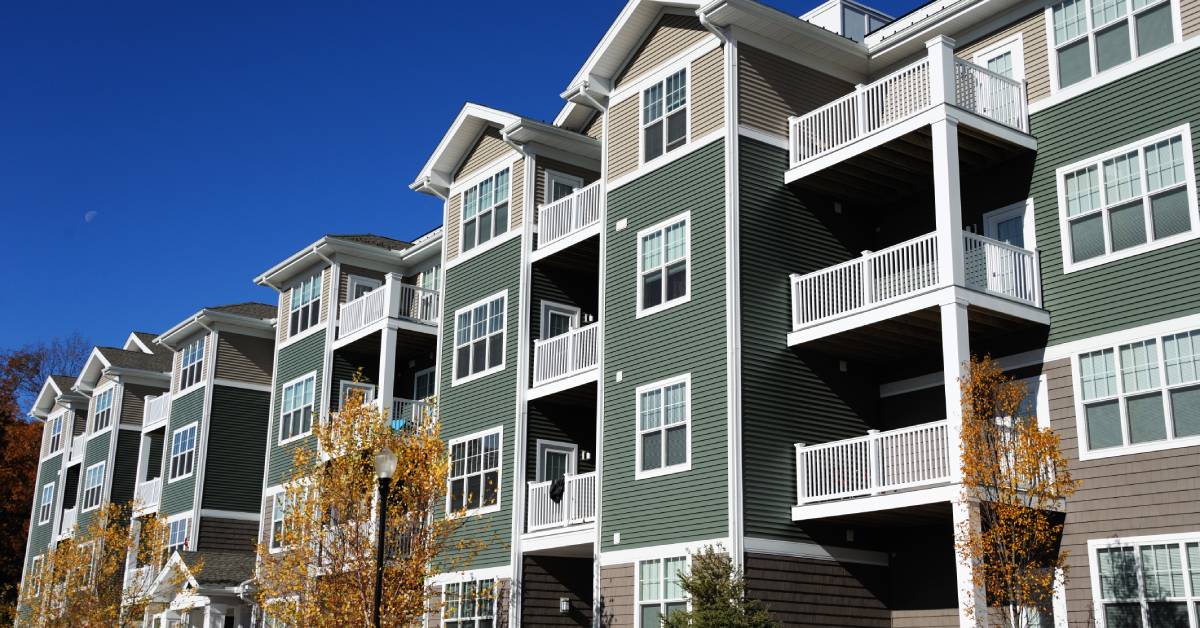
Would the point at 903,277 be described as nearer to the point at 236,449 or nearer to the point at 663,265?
the point at 663,265

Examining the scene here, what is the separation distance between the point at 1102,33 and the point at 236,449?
31709 millimetres

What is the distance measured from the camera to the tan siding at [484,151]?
3167 cm

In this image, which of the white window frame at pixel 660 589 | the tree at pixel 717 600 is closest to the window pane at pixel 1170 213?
the tree at pixel 717 600

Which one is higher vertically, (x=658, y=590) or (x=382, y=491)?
(x=382, y=491)

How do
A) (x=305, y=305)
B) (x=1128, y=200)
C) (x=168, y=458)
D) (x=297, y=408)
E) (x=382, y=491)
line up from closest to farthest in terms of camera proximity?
1. (x=382, y=491)
2. (x=1128, y=200)
3. (x=297, y=408)
4. (x=305, y=305)
5. (x=168, y=458)

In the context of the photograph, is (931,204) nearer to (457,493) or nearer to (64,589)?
(457,493)

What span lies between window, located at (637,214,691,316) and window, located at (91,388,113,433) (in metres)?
32.5

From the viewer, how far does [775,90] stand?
81.7 feet

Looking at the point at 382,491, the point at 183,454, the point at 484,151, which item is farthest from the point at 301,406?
the point at 382,491

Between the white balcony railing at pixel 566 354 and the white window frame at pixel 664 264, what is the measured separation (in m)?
1.68

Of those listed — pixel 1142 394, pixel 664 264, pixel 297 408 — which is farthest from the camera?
pixel 297 408

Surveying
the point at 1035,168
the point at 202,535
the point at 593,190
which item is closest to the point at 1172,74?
the point at 1035,168

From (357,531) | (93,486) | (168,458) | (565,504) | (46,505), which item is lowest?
(357,531)

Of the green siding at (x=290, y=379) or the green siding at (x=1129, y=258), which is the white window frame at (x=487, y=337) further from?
the green siding at (x=1129, y=258)
